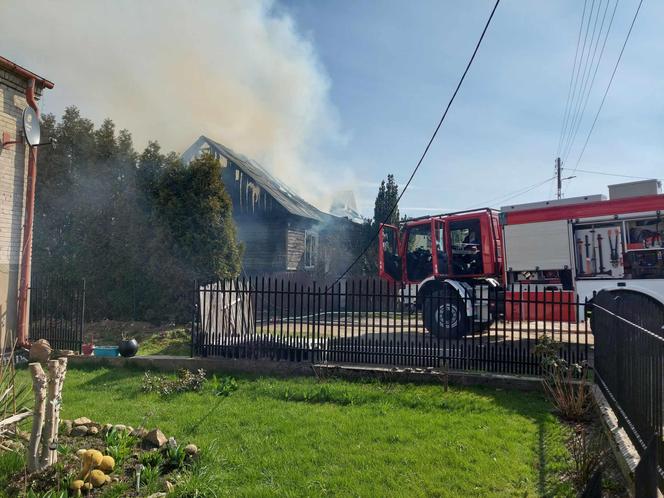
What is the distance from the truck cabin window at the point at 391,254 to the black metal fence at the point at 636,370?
623 centimetres

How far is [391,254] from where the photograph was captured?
12.0 metres

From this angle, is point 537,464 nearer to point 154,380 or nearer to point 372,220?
point 154,380

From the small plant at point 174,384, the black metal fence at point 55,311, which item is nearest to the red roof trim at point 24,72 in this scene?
the black metal fence at point 55,311

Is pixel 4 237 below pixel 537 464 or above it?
above

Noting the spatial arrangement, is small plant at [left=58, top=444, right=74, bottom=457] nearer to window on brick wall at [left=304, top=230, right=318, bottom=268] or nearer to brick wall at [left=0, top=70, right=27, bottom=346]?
brick wall at [left=0, top=70, right=27, bottom=346]

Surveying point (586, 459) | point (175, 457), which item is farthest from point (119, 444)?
A: point (586, 459)

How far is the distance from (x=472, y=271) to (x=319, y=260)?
12.9m

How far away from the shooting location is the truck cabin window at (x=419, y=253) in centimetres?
1133

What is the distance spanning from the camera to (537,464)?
159 inches

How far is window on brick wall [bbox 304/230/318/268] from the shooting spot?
887 inches

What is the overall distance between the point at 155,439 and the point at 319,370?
10.9 ft

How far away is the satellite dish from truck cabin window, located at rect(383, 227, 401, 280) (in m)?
8.15

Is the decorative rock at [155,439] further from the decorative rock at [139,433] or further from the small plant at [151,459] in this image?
the small plant at [151,459]

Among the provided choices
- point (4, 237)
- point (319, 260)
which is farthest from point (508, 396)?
point (319, 260)
